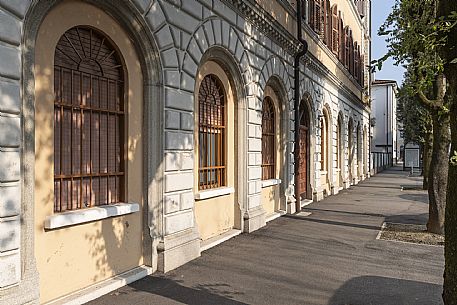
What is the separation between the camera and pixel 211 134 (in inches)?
375

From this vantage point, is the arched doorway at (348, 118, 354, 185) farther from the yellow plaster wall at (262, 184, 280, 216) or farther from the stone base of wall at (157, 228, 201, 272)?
the stone base of wall at (157, 228, 201, 272)

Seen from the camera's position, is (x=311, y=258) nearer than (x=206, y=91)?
Yes

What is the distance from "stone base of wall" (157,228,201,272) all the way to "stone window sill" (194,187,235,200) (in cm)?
82

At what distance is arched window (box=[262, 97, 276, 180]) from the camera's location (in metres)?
12.7

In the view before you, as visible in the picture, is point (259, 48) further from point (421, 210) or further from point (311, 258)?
point (421, 210)

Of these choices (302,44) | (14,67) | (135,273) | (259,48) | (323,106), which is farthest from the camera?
(323,106)

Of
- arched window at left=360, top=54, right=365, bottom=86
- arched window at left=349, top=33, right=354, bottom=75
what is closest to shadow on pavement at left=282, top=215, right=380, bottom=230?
arched window at left=349, top=33, right=354, bottom=75

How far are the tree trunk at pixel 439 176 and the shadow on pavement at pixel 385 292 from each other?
418 cm

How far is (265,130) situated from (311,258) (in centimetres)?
527

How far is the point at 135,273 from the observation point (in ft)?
21.4

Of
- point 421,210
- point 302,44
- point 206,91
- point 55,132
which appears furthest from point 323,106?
point 55,132

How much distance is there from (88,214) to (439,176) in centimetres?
820

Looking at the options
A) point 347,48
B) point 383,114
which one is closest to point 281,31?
point 347,48

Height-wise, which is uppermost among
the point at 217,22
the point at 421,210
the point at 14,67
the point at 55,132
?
the point at 217,22
